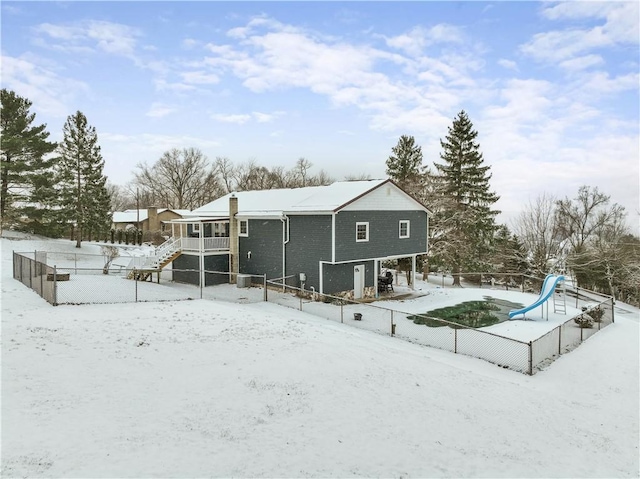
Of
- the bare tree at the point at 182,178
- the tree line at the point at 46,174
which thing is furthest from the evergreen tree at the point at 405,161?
the bare tree at the point at 182,178

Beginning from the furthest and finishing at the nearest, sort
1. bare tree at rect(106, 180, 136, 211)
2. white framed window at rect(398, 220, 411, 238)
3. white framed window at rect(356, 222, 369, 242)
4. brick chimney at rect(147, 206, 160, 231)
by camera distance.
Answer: bare tree at rect(106, 180, 136, 211), brick chimney at rect(147, 206, 160, 231), white framed window at rect(398, 220, 411, 238), white framed window at rect(356, 222, 369, 242)

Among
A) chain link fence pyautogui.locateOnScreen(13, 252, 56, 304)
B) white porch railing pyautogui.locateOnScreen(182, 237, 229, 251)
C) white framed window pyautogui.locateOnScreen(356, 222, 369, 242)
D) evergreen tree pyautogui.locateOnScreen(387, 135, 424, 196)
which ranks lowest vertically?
chain link fence pyautogui.locateOnScreen(13, 252, 56, 304)

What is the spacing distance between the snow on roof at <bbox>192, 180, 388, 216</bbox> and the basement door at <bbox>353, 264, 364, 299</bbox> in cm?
434

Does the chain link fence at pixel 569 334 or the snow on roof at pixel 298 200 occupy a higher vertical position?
the snow on roof at pixel 298 200

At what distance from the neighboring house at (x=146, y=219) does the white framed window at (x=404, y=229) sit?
44.9 metres

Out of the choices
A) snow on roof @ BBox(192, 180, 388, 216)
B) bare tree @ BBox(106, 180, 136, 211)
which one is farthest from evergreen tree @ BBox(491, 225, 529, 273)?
bare tree @ BBox(106, 180, 136, 211)

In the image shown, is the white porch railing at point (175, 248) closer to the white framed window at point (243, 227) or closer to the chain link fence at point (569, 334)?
the white framed window at point (243, 227)

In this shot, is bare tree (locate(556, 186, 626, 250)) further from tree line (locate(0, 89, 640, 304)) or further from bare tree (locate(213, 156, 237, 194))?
bare tree (locate(213, 156, 237, 194))

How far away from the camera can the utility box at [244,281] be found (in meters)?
25.5

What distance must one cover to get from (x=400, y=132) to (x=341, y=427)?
40475 millimetres

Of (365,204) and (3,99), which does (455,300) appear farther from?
(3,99)

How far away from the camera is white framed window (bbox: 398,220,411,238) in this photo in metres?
27.6

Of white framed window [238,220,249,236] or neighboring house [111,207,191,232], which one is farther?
neighboring house [111,207,191,232]

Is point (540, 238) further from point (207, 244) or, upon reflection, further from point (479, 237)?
point (207, 244)
